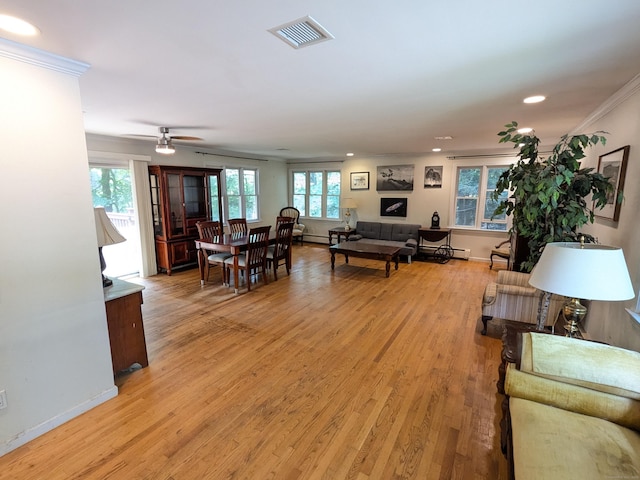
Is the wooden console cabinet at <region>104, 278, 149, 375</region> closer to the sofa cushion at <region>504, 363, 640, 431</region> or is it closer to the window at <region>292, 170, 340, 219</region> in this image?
the sofa cushion at <region>504, 363, 640, 431</region>

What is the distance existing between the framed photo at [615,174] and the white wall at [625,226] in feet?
0.15

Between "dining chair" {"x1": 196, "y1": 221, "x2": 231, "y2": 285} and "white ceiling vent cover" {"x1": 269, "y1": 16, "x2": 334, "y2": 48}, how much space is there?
11.6 ft

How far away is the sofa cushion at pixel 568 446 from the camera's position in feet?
3.80

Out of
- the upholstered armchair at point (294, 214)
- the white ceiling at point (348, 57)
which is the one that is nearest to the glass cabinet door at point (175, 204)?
the white ceiling at point (348, 57)

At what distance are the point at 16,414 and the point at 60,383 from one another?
233 millimetres

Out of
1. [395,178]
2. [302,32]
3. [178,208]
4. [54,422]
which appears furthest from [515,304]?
[178,208]

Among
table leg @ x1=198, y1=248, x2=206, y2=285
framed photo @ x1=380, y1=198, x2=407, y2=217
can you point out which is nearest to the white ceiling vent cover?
table leg @ x1=198, y1=248, x2=206, y2=285

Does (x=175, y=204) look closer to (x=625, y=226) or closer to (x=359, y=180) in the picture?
(x=359, y=180)

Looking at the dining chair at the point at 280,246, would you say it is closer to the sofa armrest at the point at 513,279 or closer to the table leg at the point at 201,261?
the table leg at the point at 201,261

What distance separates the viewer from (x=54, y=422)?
1957mm

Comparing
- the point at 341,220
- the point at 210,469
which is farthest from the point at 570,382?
the point at 341,220

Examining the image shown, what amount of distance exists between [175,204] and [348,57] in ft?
14.9

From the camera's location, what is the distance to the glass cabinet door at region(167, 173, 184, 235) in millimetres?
5265

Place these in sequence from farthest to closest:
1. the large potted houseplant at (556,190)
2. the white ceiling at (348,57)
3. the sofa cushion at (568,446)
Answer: the large potted houseplant at (556,190)
the white ceiling at (348,57)
the sofa cushion at (568,446)
